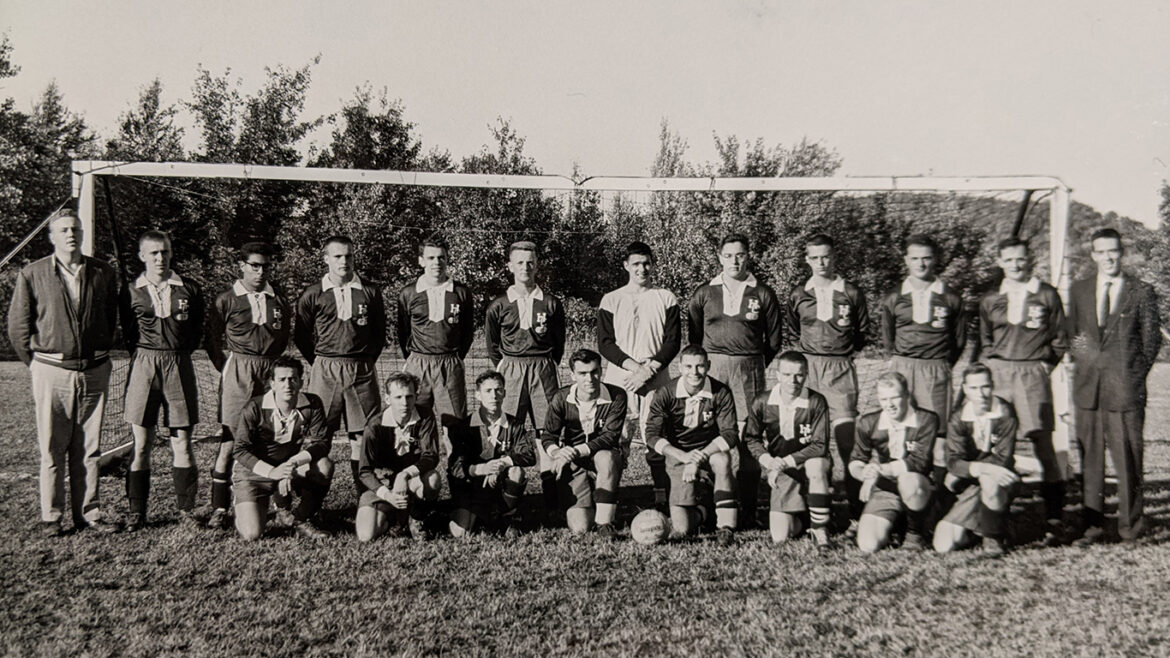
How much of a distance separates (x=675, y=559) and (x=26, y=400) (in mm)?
9582

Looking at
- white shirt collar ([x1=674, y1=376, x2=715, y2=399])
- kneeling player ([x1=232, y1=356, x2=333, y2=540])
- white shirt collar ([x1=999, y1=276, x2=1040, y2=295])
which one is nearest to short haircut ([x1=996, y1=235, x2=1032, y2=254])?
white shirt collar ([x1=999, y1=276, x2=1040, y2=295])

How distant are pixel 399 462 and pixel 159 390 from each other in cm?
158

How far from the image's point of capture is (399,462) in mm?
4488

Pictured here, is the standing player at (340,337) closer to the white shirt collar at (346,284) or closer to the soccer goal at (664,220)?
the white shirt collar at (346,284)

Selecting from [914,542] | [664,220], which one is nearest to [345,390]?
[914,542]

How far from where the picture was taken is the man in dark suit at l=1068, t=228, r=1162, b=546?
430 cm

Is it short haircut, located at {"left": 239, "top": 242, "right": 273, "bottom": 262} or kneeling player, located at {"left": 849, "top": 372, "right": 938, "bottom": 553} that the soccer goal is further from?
kneeling player, located at {"left": 849, "top": 372, "right": 938, "bottom": 553}

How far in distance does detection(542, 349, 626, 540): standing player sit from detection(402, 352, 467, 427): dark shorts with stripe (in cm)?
62

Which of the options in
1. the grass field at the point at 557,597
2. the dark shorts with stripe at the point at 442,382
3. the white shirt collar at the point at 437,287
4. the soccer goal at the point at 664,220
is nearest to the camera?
the grass field at the point at 557,597

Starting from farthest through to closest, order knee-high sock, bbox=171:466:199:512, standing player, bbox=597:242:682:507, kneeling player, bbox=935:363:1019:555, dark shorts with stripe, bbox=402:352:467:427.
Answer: standing player, bbox=597:242:682:507, dark shorts with stripe, bbox=402:352:467:427, knee-high sock, bbox=171:466:199:512, kneeling player, bbox=935:363:1019:555

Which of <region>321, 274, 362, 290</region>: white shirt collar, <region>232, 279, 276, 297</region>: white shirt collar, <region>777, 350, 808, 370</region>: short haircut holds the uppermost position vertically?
<region>321, 274, 362, 290</region>: white shirt collar

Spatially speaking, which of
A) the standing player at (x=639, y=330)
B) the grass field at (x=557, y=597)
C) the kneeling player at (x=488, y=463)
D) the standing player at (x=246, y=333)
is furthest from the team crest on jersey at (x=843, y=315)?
the standing player at (x=246, y=333)

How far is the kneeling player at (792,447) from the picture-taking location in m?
4.29

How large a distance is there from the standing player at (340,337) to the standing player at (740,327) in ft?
7.25
